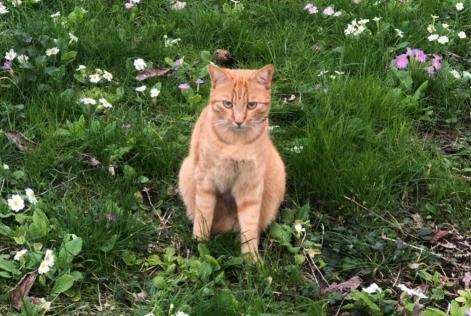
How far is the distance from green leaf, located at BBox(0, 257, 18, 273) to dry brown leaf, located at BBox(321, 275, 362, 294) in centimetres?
144

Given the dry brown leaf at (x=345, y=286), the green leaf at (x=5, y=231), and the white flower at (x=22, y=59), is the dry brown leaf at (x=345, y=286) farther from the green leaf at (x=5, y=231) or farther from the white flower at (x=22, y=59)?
the white flower at (x=22, y=59)

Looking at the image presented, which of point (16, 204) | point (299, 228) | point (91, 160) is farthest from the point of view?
point (91, 160)

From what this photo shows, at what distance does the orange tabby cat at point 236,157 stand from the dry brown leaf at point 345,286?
0.40 metres

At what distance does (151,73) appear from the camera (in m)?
4.67

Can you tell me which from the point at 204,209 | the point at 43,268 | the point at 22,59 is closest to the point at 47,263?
the point at 43,268

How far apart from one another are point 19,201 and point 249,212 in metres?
1.15

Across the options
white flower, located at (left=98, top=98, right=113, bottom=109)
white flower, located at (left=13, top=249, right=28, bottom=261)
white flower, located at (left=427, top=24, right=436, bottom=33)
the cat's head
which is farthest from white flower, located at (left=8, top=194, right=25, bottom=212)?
white flower, located at (left=427, top=24, right=436, bottom=33)

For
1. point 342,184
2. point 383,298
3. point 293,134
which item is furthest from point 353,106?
point 383,298

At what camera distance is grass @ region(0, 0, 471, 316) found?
3.24 meters

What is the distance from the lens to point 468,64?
5121 millimetres

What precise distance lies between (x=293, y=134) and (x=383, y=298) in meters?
1.48

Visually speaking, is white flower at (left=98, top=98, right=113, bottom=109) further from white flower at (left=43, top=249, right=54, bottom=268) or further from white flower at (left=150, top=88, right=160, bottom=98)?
white flower at (left=43, top=249, right=54, bottom=268)

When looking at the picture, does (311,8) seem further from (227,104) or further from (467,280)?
(467,280)


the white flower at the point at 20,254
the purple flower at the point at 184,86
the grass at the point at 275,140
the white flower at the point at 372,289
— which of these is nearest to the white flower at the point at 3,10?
the grass at the point at 275,140
